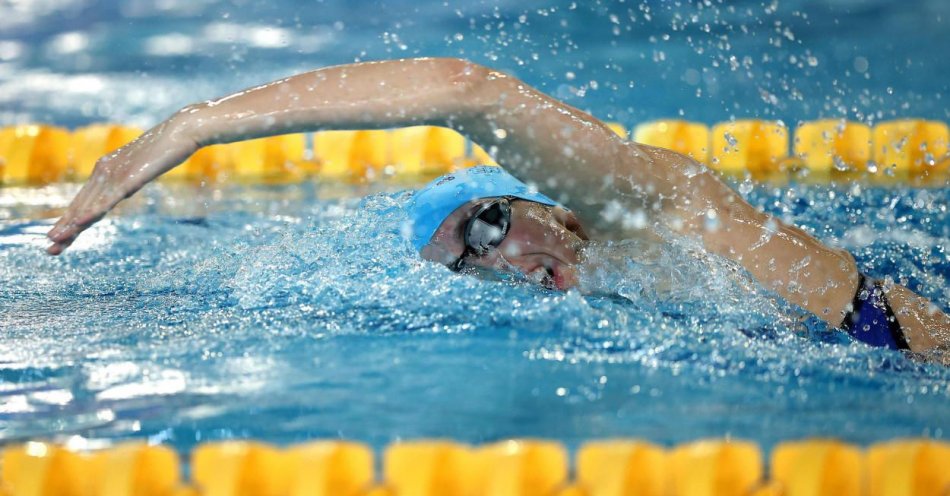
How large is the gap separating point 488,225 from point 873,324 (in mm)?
871

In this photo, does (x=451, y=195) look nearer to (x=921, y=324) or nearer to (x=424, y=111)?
(x=424, y=111)

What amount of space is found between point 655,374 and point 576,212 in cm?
36

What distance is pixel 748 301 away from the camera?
6.87 feet

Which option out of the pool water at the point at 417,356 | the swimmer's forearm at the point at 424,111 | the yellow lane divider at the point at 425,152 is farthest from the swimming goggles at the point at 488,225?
the yellow lane divider at the point at 425,152

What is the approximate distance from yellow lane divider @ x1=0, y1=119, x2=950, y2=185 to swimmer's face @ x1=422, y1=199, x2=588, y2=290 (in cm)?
249

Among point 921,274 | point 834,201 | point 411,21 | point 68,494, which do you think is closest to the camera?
point 68,494

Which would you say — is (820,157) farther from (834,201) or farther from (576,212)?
(576,212)

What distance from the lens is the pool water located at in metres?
1.75

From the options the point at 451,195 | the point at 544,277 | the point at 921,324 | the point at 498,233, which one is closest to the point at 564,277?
the point at 544,277

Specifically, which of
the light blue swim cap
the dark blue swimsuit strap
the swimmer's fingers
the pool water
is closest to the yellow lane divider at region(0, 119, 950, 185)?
the pool water

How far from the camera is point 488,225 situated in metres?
2.12

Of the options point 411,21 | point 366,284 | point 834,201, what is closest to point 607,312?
point 366,284

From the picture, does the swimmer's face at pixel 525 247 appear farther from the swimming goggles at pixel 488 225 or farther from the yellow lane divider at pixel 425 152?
the yellow lane divider at pixel 425 152

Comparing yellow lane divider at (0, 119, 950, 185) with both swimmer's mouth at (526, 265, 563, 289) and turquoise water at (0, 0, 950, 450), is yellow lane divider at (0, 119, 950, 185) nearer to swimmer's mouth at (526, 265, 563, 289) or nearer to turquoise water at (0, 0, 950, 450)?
turquoise water at (0, 0, 950, 450)
